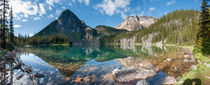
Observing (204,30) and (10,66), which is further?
(204,30)

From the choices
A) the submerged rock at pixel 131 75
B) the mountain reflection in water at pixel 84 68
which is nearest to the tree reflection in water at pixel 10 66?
the mountain reflection in water at pixel 84 68

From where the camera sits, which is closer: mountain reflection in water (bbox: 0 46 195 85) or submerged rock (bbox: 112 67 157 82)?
mountain reflection in water (bbox: 0 46 195 85)

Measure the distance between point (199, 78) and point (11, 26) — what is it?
80992 millimetres

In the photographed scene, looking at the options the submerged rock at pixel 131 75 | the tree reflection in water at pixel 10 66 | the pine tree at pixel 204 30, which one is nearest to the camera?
the tree reflection in water at pixel 10 66

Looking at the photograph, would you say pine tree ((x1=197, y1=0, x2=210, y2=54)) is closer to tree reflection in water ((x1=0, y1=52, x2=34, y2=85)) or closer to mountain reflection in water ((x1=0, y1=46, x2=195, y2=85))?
mountain reflection in water ((x1=0, y1=46, x2=195, y2=85))

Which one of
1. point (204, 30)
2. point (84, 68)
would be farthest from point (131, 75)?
point (204, 30)

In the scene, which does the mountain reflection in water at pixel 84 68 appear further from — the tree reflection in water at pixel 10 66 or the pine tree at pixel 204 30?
the pine tree at pixel 204 30

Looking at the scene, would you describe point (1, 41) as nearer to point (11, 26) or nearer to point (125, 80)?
point (11, 26)

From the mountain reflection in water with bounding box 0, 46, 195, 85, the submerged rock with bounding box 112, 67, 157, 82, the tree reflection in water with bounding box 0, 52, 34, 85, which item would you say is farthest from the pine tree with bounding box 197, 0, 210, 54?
the tree reflection in water with bounding box 0, 52, 34, 85

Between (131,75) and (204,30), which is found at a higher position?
(204,30)

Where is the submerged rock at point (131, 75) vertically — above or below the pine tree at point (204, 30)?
below

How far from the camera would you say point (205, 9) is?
27.5 meters

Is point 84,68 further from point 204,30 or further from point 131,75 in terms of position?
point 204,30

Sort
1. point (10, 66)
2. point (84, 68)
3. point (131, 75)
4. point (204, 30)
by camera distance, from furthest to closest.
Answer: point (204, 30), point (84, 68), point (131, 75), point (10, 66)
